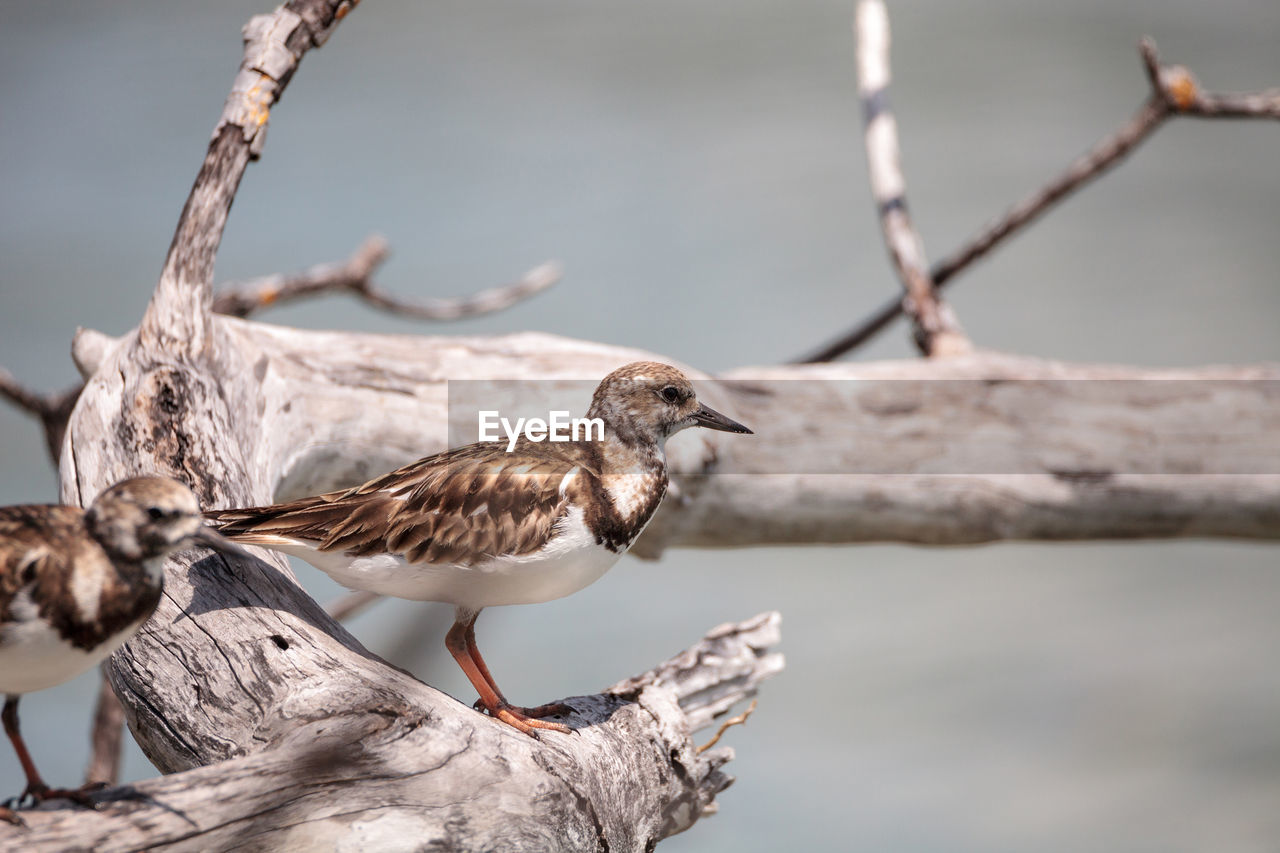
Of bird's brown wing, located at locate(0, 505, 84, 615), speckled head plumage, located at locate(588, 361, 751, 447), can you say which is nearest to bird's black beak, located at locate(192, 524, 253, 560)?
bird's brown wing, located at locate(0, 505, 84, 615)

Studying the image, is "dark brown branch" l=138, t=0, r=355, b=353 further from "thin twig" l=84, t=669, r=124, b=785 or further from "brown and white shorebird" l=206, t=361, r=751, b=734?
"thin twig" l=84, t=669, r=124, b=785

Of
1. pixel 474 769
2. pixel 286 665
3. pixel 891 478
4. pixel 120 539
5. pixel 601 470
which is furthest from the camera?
pixel 891 478

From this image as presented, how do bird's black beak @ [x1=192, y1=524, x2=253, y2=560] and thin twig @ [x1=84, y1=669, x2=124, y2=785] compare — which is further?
thin twig @ [x1=84, y1=669, x2=124, y2=785]

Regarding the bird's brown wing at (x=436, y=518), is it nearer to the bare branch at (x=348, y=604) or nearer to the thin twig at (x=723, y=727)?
the thin twig at (x=723, y=727)

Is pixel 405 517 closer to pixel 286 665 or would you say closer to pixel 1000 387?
pixel 286 665

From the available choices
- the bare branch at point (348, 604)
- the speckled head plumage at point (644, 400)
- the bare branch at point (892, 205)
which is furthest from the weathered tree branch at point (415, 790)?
the bare branch at point (892, 205)

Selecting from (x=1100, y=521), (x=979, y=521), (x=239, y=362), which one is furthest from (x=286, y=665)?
(x=1100, y=521)

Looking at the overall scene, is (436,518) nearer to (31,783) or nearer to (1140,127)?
(31,783)

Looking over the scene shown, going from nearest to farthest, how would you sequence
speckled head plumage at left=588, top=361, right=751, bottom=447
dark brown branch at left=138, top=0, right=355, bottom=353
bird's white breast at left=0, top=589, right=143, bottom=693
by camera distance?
bird's white breast at left=0, top=589, right=143, bottom=693 → speckled head plumage at left=588, top=361, right=751, bottom=447 → dark brown branch at left=138, top=0, right=355, bottom=353
